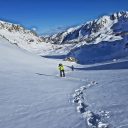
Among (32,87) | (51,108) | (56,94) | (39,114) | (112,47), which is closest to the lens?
(39,114)

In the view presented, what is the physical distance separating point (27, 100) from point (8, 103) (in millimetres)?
1540

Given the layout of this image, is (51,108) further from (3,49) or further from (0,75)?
(3,49)

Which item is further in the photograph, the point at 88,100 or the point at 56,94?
the point at 56,94

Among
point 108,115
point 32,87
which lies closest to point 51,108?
point 108,115

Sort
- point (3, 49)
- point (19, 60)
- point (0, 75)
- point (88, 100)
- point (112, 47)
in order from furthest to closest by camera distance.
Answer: point (112, 47)
point (3, 49)
point (19, 60)
point (0, 75)
point (88, 100)

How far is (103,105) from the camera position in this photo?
62.6 ft

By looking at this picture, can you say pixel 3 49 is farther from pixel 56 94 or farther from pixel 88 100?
pixel 88 100

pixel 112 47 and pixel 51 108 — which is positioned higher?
pixel 112 47

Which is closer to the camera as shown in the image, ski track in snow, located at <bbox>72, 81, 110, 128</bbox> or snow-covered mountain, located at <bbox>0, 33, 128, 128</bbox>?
ski track in snow, located at <bbox>72, 81, 110, 128</bbox>

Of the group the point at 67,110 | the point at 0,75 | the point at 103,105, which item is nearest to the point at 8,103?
the point at 67,110

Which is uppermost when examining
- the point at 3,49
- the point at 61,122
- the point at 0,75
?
the point at 3,49

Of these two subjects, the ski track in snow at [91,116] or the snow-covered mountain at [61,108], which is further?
the snow-covered mountain at [61,108]

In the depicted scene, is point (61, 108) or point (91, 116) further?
point (61, 108)

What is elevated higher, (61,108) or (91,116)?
(61,108)
